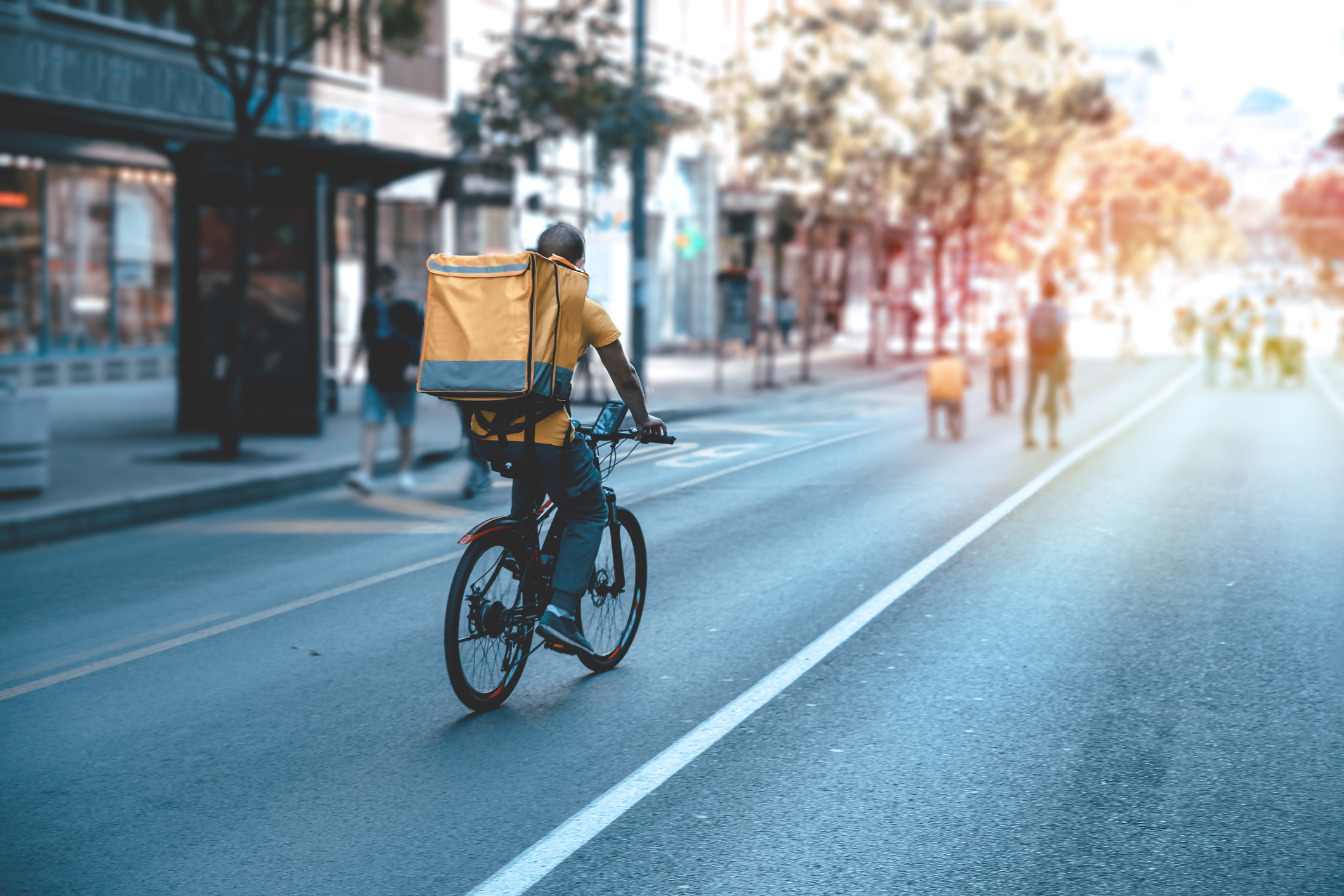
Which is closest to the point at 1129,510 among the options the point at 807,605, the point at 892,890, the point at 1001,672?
the point at 807,605

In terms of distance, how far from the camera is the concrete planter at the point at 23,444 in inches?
457

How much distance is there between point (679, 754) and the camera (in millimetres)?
5258

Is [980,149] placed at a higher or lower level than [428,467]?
higher

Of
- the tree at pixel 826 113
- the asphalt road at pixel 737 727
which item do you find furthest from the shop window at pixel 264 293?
the tree at pixel 826 113

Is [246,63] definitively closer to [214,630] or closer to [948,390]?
[948,390]

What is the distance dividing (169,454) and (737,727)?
419 inches

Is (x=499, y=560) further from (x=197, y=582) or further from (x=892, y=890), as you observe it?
(x=197, y=582)

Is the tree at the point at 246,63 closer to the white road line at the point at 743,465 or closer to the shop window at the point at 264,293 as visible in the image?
the shop window at the point at 264,293

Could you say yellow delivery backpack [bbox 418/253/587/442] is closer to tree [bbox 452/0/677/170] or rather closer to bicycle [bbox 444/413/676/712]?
bicycle [bbox 444/413/676/712]

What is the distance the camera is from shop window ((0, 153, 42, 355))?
69.3 ft

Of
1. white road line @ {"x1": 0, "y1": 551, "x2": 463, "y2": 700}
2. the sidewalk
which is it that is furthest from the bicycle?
the sidewalk

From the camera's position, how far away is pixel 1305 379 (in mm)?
33625

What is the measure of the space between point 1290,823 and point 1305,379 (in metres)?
31.6

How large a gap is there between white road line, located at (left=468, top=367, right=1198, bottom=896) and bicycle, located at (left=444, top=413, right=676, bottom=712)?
0.74 m
